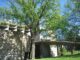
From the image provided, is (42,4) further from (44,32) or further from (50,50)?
(50,50)

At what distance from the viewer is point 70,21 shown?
119ft

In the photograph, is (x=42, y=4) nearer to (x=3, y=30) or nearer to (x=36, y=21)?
(x=36, y=21)

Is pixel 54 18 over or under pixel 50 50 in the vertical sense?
over

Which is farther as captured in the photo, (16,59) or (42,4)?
(42,4)

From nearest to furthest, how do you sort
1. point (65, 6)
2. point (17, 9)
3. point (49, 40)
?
point (17, 9)
point (65, 6)
point (49, 40)

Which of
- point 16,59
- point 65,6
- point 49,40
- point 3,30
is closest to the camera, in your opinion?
point 3,30

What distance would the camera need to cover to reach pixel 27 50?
32.2m

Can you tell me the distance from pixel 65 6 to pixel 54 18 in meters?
3.23

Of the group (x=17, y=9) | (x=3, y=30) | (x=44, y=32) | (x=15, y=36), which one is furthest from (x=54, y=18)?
(x=3, y=30)

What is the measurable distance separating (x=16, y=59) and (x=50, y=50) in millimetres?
11385

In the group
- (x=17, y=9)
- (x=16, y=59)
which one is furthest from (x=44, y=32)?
(x=16, y=59)

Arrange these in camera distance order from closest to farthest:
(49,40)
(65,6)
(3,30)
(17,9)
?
(3,30), (17,9), (65,6), (49,40)

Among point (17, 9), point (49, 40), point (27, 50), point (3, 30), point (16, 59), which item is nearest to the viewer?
point (3, 30)

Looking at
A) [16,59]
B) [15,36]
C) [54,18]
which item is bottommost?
[16,59]
